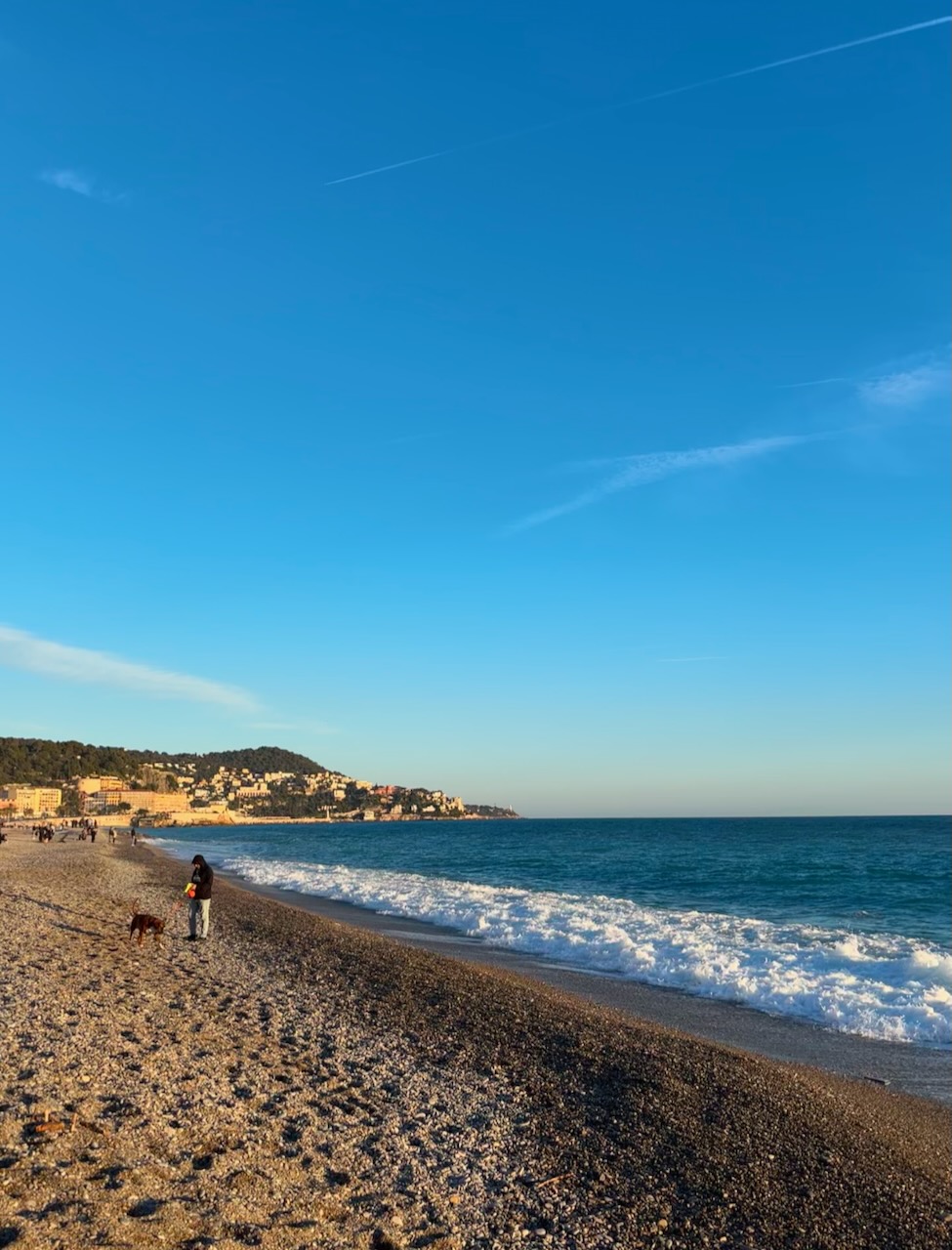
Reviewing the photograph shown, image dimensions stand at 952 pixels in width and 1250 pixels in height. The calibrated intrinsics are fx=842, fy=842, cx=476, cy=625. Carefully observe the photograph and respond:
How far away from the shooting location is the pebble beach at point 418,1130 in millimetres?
6125

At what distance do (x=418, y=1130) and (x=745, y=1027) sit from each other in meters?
8.10

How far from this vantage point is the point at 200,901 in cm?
1884

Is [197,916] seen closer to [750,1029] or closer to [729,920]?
[750,1029]

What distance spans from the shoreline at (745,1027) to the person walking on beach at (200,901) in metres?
5.36

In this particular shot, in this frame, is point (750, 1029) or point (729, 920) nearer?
point (750, 1029)

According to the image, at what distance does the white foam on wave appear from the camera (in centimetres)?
1518

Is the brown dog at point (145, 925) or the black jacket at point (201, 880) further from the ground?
the black jacket at point (201, 880)

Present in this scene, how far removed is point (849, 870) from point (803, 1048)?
50.4 metres

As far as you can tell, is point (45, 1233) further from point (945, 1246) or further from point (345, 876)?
point (345, 876)

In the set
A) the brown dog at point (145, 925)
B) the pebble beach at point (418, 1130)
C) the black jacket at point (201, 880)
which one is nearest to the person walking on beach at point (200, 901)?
the black jacket at point (201, 880)

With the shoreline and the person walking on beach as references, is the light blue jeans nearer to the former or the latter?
the person walking on beach

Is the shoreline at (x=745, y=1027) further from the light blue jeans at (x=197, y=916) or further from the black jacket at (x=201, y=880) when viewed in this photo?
the black jacket at (x=201, y=880)

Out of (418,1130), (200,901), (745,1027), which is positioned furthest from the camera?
(200,901)

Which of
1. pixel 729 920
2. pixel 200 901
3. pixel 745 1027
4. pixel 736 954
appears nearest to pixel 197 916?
pixel 200 901
